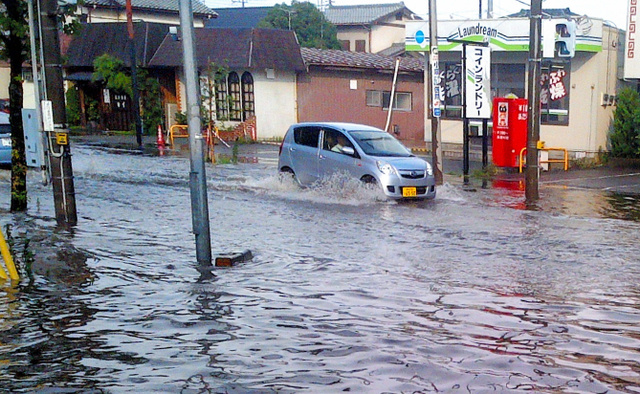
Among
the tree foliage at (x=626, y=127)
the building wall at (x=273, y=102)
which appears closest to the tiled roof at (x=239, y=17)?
the building wall at (x=273, y=102)

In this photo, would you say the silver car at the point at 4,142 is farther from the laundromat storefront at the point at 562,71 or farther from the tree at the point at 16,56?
the laundromat storefront at the point at 562,71

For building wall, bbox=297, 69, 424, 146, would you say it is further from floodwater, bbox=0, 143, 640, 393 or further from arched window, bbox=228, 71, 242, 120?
floodwater, bbox=0, 143, 640, 393

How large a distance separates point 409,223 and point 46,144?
6210 mm

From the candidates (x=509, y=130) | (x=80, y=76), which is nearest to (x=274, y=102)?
(x=80, y=76)

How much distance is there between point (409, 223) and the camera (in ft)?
45.2

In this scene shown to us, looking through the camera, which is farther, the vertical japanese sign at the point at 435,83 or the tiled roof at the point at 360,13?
the tiled roof at the point at 360,13

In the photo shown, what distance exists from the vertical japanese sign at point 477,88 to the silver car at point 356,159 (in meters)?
4.75

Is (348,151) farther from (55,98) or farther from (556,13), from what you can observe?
(556,13)

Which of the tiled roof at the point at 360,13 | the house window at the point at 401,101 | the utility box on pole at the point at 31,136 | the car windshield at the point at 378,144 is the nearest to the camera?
the utility box on pole at the point at 31,136

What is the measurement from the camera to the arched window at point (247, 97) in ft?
118

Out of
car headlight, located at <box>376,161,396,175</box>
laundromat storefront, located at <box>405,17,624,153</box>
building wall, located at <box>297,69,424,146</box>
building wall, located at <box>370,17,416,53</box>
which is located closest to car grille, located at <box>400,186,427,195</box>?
car headlight, located at <box>376,161,396,175</box>

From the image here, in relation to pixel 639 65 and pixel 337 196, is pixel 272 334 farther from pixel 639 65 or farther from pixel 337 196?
pixel 639 65

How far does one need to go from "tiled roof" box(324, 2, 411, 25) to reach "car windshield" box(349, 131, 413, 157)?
40988 mm

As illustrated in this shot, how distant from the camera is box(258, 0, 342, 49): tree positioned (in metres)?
53.2
